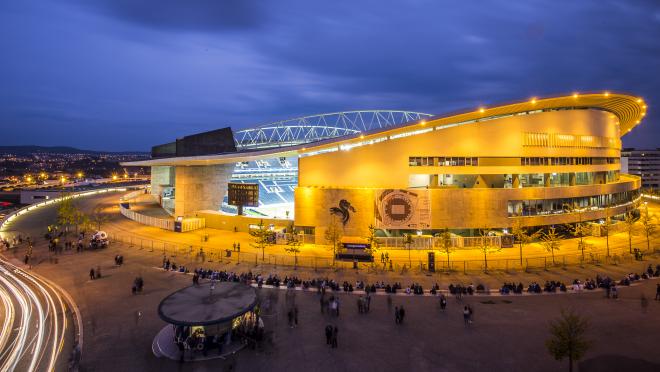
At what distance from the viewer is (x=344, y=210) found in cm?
4075

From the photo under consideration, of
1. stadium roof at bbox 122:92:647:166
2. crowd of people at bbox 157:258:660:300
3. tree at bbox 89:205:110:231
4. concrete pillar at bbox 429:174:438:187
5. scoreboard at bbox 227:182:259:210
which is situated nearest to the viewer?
crowd of people at bbox 157:258:660:300

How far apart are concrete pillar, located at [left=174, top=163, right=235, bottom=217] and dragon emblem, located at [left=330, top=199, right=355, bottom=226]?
23369 millimetres

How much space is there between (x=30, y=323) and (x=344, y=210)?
28.2 metres

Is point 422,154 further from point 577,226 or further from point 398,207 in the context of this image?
point 577,226

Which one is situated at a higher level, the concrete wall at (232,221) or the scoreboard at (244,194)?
the scoreboard at (244,194)

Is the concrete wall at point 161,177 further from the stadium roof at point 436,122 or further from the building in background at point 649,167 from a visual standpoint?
the building in background at point 649,167

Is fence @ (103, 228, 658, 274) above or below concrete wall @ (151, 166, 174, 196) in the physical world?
below

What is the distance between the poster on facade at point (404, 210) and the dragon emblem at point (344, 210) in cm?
308

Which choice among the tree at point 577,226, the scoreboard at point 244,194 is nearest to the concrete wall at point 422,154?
the tree at point 577,226

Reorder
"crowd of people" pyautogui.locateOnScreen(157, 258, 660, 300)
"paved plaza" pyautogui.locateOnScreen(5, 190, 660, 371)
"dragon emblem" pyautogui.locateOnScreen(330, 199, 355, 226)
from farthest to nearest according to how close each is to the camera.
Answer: "dragon emblem" pyautogui.locateOnScreen(330, 199, 355, 226) → "crowd of people" pyautogui.locateOnScreen(157, 258, 660, 300) → "paved plaza" pyautogui.locateOnScreen(5, 190, 660, 371)

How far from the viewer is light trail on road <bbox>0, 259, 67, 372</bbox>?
Result: 1669cm

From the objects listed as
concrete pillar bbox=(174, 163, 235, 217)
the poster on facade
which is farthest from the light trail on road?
the poster on facade

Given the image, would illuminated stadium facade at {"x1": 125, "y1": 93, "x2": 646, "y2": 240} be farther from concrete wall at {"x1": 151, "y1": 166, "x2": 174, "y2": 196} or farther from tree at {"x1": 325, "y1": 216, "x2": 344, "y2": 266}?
concrete wall at {"x1": 151, "y1": 166, "x2": 174, "y2": 196}

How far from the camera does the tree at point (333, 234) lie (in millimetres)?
33969
